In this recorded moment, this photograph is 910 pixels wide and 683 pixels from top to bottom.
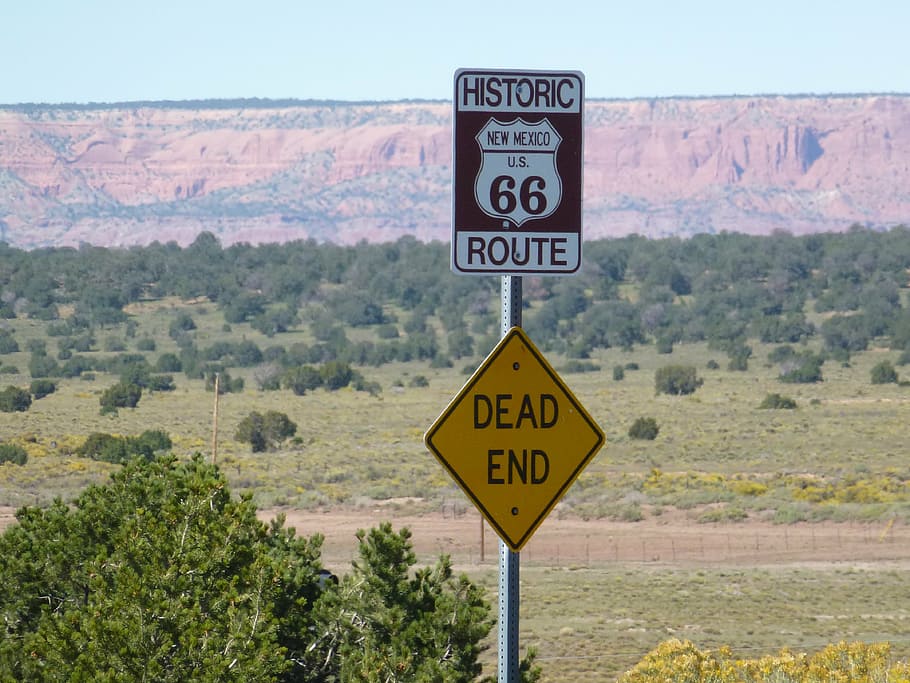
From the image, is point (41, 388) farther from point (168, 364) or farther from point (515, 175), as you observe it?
point (515, 175)

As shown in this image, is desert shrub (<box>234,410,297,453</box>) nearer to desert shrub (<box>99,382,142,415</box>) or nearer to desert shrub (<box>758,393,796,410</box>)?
desert shrub (<box>99,382,142,415</box>)

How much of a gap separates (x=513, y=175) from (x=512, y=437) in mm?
1093

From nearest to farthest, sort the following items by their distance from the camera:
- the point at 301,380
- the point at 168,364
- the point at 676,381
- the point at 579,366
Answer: the point at 676,381, the point at 301,380, the point at 168,364, the point at 579,366

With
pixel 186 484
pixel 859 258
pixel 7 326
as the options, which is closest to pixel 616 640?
pixel 186 484

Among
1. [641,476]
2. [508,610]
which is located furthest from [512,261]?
[641,476]

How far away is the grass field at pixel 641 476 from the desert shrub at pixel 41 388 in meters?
0.80

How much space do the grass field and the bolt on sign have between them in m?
15.3

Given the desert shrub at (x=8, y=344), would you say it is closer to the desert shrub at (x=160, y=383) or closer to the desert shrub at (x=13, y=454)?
the desert shrub at (x=160, y=383)

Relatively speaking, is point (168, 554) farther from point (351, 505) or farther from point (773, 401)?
point (773, 401)

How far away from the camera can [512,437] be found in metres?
5.97

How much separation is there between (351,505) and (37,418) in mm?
17427

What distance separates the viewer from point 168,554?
31.6 ft

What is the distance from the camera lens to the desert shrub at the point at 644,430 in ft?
158

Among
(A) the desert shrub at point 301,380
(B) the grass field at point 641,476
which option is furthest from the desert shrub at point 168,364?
(A) the desert shrub at point 301,380
